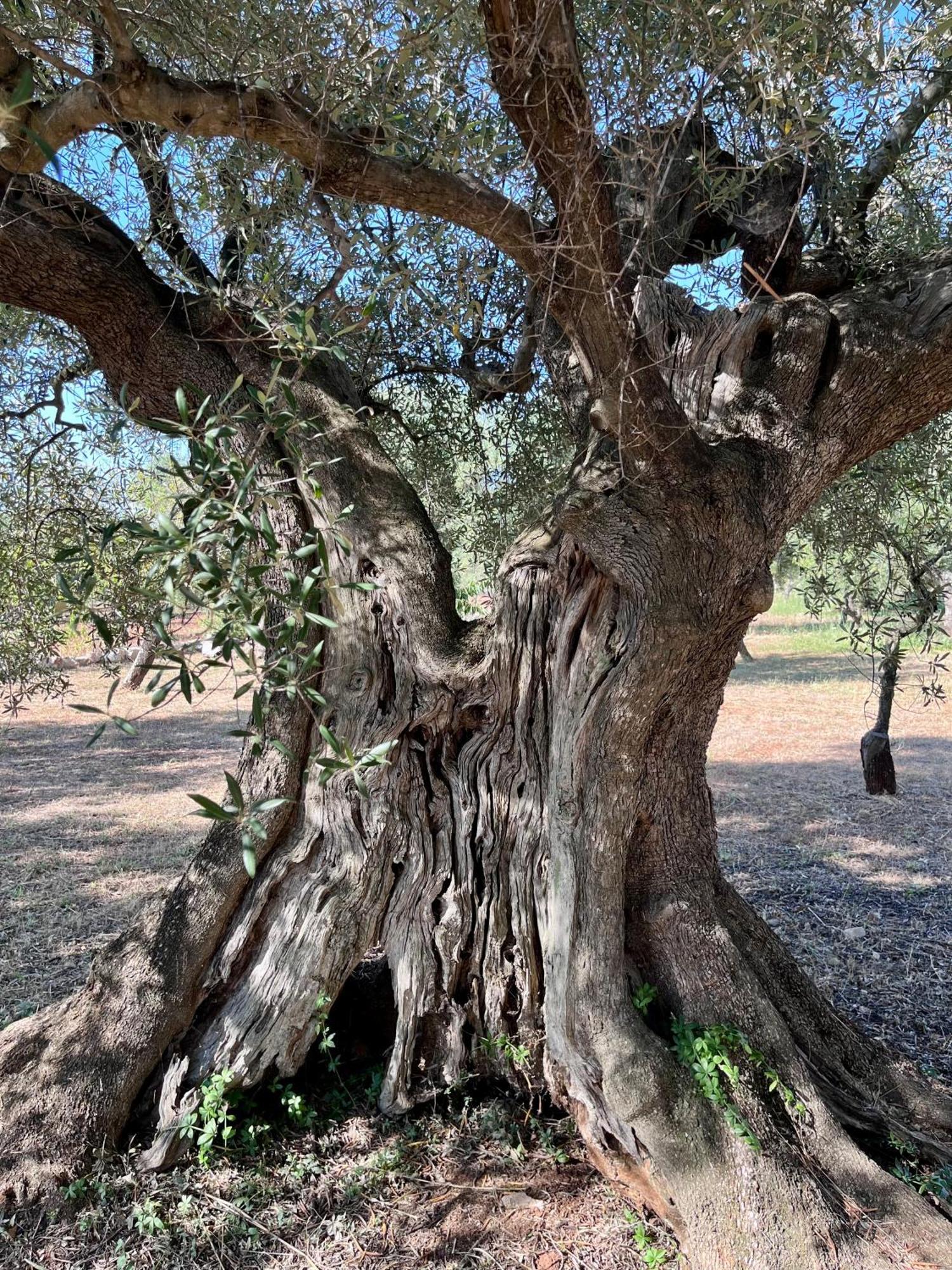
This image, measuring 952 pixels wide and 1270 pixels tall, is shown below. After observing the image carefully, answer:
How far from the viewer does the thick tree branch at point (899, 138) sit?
13.5 ft

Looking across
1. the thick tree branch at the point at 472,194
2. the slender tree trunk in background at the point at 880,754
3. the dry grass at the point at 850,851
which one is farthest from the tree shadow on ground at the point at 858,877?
the thick tree branch at the point at 472,194

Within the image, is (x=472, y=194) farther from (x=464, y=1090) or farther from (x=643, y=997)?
(x=464, y=1090)

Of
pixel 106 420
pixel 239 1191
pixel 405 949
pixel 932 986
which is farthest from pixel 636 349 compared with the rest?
pixel 932 986

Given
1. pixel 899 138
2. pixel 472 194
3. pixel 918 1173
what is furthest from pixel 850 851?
pixel 472 194

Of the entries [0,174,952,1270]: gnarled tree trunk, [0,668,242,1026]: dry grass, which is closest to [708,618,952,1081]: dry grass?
[0,174,952,1270]: gnarled tree trunk

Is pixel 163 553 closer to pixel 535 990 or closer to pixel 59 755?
pixel 535 990

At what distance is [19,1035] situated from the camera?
3617mm

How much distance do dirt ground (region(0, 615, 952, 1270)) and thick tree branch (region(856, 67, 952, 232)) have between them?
13.4 feet

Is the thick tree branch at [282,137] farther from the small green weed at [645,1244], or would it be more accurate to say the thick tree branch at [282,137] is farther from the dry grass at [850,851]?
the dry grass at [850,851]

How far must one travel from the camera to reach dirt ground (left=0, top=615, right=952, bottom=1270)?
312 centimetres

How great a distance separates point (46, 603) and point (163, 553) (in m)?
3.84

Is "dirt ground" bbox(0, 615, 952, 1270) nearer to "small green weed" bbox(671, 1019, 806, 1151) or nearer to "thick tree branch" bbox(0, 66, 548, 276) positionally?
"small green weed" bbox(671, 1019, 806, 1151)

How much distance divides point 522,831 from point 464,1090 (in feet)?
3.62

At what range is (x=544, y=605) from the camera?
11.9ft
